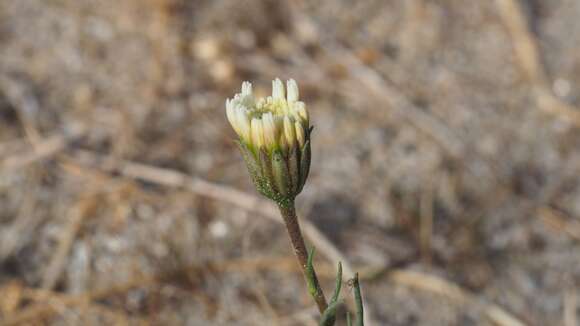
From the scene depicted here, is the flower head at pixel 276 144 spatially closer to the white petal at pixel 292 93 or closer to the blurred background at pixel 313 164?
the white petal at pixel 292 93

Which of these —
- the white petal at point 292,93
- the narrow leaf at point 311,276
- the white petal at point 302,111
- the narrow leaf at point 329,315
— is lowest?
the narrow leaf at point 329,315

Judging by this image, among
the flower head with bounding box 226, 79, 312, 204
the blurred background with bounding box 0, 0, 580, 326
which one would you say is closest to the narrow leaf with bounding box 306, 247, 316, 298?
the flower head with bounding box 226, 79, 312, 204

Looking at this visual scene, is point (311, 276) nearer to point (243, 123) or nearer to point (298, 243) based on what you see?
point (298, 243)

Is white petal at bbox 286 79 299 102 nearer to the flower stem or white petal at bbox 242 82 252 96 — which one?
white petal at bbox 242 82 252 96

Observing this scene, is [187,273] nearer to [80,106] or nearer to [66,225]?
[66,225]

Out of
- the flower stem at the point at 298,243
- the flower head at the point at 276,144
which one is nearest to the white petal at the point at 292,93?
the flower head at the point at 276,144

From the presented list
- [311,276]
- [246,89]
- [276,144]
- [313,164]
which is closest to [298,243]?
[311,276]

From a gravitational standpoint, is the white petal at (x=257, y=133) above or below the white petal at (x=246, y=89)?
below
